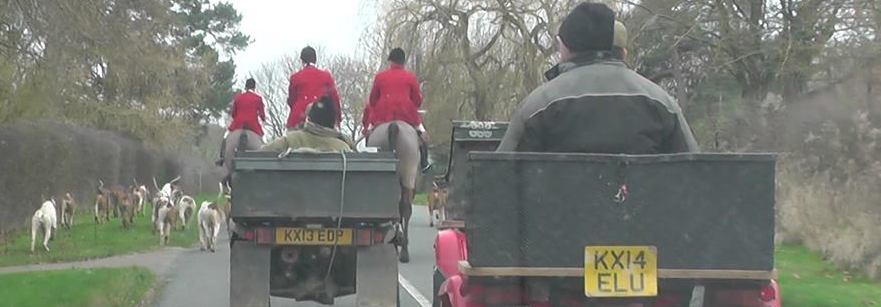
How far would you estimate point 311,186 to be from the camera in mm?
10195

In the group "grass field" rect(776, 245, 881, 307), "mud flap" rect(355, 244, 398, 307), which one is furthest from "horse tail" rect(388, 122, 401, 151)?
"mud flap" rect(355, 244, 398, 307)

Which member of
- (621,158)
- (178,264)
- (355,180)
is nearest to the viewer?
(621,158)

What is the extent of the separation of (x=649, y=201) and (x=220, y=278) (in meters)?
11.2

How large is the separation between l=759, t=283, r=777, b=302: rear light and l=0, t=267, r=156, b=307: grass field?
8.38 metres

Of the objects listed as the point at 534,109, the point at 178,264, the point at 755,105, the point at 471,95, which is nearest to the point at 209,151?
the point at 471,95

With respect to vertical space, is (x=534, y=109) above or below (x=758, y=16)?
below

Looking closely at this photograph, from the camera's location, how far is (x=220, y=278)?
1617 cm

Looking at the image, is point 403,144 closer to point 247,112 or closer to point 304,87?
point 304,87

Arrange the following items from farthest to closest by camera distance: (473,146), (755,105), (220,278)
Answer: (755,105)
(220,278)
(473,146)

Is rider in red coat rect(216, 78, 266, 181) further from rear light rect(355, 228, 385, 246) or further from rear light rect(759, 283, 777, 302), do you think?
rear light rect(759, 283, 777, 302)

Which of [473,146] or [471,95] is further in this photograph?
[471,95]

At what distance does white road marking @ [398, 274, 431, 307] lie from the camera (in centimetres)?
1285

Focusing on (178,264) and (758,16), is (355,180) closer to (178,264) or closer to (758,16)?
(178,264)

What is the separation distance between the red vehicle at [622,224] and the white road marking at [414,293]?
23.3 ft
